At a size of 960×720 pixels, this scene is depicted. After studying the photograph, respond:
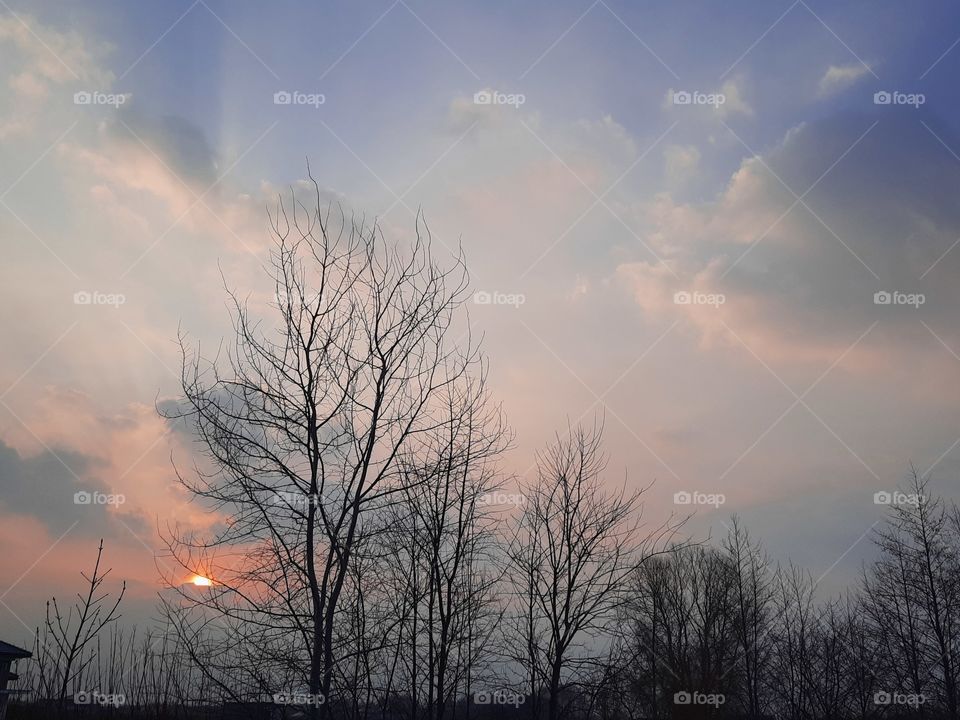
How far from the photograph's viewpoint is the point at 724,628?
1245 inches

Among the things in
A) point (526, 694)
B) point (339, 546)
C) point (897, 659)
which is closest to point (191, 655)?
point (339, 546)

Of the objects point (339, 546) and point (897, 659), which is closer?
point (339, 546)

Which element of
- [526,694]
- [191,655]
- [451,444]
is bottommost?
[526,694]

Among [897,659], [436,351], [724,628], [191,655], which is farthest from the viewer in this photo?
[724,628]

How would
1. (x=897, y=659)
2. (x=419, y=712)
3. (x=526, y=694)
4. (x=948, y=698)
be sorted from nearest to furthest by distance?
(x=419, y=712) → (x=526, y=694) → (x=948, y=698) → (x=897, y=659)

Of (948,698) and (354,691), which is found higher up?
(354,691)

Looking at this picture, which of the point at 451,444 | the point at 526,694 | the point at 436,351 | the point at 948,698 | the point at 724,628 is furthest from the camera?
the point at 724,628

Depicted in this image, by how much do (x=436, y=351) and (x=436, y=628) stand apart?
4.66m

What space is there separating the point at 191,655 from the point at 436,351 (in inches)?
164

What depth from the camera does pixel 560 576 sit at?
13.3 meters

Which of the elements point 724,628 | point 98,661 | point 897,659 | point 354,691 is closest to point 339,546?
point 354,691

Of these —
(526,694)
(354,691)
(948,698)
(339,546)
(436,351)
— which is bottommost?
(948,698)

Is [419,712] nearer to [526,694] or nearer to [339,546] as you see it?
[526,694]

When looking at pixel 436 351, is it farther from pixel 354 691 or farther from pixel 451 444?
pixel 354 691
